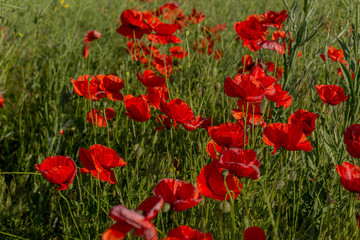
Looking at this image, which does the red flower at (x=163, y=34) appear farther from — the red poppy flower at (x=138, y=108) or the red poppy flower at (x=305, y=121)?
the red poppy flower at (x=305, y=121)

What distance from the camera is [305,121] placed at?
4.11 feet

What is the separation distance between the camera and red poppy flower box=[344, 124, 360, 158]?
3.40 feet

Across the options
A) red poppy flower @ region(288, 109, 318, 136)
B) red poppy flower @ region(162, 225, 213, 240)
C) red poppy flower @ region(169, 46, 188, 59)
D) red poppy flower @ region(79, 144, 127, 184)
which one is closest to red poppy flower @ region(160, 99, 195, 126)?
red poppy flower @ region(79, 144, 127, 184)

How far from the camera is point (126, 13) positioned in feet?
6.37

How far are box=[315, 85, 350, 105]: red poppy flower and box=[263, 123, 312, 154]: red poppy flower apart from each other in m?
0.30

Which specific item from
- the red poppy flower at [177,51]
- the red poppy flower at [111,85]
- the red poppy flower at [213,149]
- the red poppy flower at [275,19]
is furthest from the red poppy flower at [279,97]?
the red poppy flower at [177,51]

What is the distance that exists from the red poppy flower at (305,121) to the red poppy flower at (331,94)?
12 cm

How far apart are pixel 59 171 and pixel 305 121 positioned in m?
0.80

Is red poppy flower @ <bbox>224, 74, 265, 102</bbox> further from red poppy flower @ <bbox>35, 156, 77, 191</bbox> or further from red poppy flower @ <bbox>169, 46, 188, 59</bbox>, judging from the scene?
red poppy flower @ <bbox>169, 46, 188, 59</bbox>

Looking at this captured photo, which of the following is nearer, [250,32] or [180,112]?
[180,112]

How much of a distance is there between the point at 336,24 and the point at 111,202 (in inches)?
57.2

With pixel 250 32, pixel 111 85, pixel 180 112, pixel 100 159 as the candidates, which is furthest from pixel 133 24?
pixel 100 159

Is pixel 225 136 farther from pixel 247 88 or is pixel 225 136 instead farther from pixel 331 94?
pixel 331 94

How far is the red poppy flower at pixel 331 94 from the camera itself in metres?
1.33
